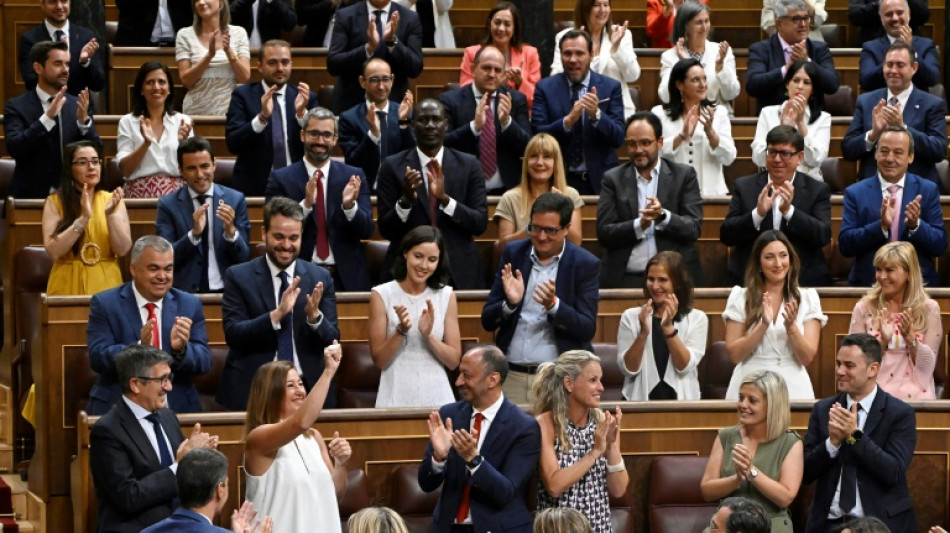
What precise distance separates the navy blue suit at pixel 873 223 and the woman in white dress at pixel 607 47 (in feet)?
5.00

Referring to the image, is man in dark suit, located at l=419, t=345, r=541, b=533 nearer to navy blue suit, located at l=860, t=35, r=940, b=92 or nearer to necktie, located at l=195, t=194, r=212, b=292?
necktie, located at l=195, t=194, r=212, b=292

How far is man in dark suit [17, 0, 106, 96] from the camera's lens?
331 inches

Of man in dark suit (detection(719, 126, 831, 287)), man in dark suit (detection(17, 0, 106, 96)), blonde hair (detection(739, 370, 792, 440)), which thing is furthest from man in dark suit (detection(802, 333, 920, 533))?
man in dark suit (detection(17, 0, 106, 96))

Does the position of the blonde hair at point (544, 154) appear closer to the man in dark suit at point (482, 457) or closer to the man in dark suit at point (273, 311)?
the man in dark suit at point (273, 311)

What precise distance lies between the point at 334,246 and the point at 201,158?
25.7 inches

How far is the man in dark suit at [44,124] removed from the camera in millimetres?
7668

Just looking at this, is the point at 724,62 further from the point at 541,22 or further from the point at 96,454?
the point at 96,454

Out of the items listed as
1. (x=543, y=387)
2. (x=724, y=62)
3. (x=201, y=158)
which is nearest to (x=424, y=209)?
(x=201, y=158)

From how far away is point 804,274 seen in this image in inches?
289

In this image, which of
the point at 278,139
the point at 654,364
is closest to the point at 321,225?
the point at 278,139

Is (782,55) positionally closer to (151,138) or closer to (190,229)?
(151,138)

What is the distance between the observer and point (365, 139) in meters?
7.76

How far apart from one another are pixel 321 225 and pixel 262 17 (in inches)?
90.2

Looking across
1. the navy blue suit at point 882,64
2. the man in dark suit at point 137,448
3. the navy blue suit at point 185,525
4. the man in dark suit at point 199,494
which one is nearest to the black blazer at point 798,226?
the navy blue suit at point 882,64
